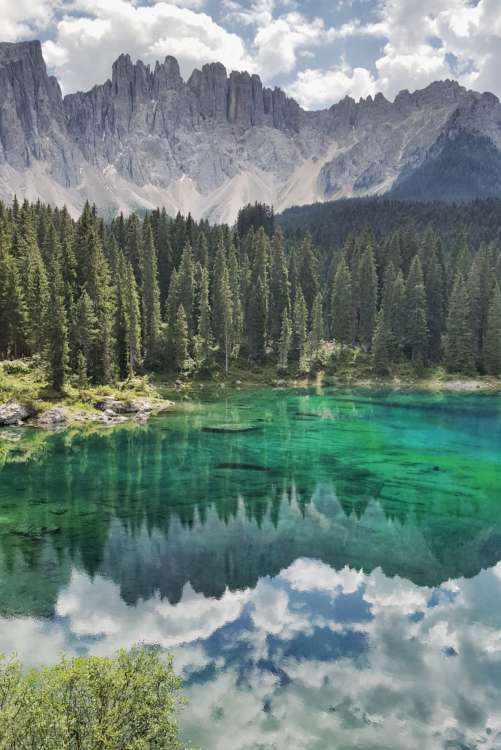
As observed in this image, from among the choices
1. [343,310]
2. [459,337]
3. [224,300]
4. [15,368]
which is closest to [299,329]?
[343,310]

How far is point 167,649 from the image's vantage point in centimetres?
1922

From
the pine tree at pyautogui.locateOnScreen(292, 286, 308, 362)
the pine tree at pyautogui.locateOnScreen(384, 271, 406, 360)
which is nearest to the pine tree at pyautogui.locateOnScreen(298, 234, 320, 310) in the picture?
the pine tree at pyautogui.locateOnScreen(292, 286, 308, 362)

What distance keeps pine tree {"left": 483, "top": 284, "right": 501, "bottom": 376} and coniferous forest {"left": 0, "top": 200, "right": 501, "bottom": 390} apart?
18 centimetres

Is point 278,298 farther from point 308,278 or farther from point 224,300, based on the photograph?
point 224,300

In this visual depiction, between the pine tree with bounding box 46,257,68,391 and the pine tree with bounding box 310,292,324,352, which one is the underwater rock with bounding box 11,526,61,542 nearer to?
the pine tree with bounding box 46,257,68,391

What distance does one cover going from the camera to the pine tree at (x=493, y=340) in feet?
323

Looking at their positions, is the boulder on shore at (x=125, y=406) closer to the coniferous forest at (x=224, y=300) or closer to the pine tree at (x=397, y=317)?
the coniferous forest at (x=224, y=300)

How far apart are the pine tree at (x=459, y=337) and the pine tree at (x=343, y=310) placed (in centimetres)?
1802

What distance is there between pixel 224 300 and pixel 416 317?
114 ft

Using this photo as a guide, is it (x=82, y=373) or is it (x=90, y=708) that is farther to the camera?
(x=82, y=373)

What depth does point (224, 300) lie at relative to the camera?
9675cm

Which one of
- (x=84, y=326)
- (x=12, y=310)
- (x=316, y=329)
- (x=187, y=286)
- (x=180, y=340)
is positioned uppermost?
(x=187, y=286)

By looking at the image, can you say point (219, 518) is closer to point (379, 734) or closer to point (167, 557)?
point (167, 557)

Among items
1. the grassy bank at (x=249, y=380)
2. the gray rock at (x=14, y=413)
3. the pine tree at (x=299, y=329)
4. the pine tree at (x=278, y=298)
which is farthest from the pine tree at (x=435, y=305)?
the gray rock at (x=14, y=413)
